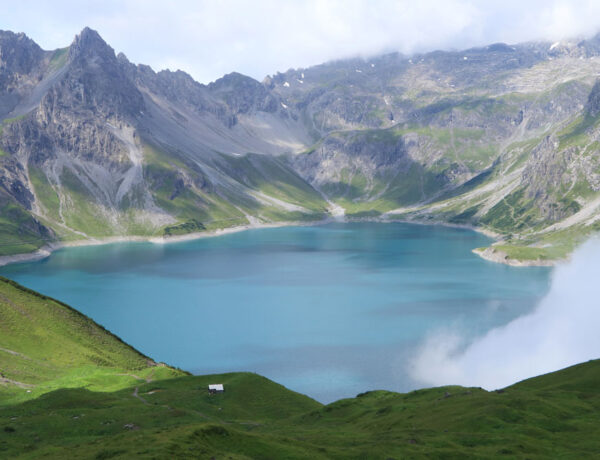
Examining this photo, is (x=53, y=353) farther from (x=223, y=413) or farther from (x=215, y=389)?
(x=223, y=413)

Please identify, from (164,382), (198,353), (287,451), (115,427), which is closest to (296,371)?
(198,353)

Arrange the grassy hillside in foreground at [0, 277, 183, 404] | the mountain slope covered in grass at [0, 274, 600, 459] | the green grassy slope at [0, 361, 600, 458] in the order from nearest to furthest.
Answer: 1. the green grassy slope at [0, 361, 600, 458]
2. the mountain slope covered in grass at [0, 274, 600, 459]
3. the grassy hillside in foreground at [0, 277, 183, 404]

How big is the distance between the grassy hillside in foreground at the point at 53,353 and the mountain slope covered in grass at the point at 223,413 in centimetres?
23

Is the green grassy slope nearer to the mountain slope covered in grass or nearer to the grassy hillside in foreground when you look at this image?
the mountain slope covered in grass

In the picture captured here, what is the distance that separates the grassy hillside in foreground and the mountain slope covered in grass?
0.23 m

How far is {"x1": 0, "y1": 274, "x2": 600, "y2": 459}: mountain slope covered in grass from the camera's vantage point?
150 ft

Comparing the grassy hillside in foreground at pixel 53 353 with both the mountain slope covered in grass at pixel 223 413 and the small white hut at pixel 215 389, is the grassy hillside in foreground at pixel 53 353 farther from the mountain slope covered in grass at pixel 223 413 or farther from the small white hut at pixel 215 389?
the small white hut at pixel 215 389

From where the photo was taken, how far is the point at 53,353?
3420 inches

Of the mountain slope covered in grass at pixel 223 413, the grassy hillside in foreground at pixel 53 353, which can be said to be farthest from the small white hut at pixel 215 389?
the grassy hillside in foreground at pixel 53 353

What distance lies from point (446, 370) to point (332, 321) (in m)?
51.0

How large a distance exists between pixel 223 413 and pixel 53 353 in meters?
34.8

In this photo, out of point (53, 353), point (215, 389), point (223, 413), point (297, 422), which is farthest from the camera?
point (53, 353)

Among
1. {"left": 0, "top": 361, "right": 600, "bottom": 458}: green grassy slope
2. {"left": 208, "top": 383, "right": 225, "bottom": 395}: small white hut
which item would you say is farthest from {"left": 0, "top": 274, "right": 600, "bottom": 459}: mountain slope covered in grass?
{"left": 208, "top": 383, "right": 225, "bottom": 395}: small white hut

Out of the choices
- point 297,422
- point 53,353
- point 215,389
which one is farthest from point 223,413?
point 53,353
